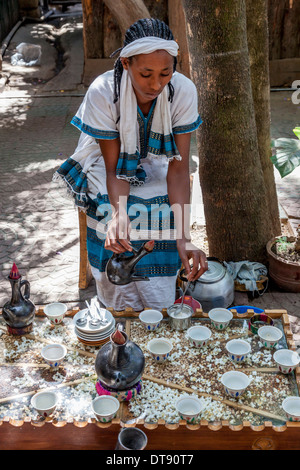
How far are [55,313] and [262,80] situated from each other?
94.9 inches

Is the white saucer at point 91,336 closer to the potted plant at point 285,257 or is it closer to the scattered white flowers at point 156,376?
the scattered white flowers at point 156,376

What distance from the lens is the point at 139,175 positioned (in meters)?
3.31

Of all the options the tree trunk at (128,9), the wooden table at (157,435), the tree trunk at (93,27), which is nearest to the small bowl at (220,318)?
the wooden table at (157,435)

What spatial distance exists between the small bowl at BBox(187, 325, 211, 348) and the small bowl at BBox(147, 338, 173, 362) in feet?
0.40

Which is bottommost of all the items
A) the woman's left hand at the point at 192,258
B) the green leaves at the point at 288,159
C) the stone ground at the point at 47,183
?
the stone ground at the point at 47,183

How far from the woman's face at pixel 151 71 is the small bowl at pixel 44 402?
5.27 feet

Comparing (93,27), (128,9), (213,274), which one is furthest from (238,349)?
(93,27)

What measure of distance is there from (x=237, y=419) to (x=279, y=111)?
661cm

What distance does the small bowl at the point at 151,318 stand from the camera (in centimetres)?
280

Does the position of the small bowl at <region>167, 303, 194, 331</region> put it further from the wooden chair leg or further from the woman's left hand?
the wooden chair leg

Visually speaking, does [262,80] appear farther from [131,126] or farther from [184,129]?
[131,126]

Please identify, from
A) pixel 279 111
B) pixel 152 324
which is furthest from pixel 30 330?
pixel 279 111

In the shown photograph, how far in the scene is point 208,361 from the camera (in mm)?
2625

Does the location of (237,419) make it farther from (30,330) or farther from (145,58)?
(145,58)
